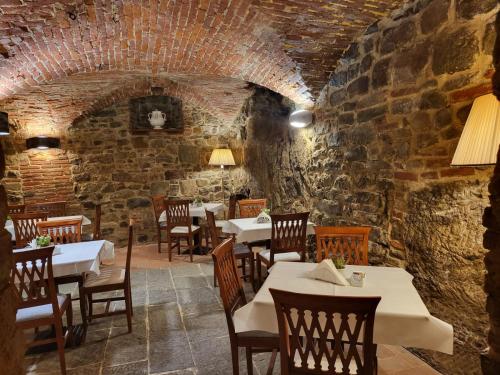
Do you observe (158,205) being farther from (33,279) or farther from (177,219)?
(33,279)

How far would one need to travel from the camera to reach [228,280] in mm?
2104

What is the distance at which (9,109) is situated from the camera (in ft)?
17.6

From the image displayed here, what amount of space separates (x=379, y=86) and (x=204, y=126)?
14.6 ft

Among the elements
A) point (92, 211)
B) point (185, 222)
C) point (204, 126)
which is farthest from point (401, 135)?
point (92, 211)

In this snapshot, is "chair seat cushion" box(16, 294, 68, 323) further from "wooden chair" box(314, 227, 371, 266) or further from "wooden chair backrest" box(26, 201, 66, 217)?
"wooden chair backrest" box(26, 201, 66, 217)

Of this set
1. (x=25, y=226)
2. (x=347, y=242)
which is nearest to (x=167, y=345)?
(x=347, y=242)

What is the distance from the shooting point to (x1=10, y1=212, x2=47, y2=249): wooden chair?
4051mm

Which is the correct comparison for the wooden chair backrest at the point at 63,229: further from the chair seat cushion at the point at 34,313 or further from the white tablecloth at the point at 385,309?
the white tablecloth at the point at 385,309

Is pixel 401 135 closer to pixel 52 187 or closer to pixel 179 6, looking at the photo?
pixel 179 6

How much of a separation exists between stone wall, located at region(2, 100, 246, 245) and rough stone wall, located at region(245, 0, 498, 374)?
3.54m

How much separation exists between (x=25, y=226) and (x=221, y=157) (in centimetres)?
352

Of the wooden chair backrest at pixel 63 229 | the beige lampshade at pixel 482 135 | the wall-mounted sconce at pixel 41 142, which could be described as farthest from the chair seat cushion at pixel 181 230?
the beige lampshade at pixel 482 135

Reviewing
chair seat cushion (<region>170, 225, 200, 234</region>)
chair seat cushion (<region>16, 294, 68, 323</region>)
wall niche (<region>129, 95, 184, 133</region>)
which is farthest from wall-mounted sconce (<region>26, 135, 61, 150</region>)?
chair seat cushion (<region>16, 294, 68, 323</region>)

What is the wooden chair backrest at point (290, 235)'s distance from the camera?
11.2 ft
